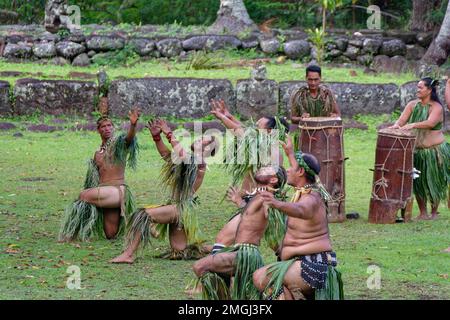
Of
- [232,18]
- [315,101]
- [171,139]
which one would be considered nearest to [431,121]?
[315,101]

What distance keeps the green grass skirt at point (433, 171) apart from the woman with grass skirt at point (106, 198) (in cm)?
298

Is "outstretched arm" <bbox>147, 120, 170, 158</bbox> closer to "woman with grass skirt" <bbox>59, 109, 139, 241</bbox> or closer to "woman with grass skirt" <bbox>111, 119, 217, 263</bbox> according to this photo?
"woman with grass skirt" <bbox>111, 119, 217, 263</bbox>

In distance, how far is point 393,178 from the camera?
1116 centimetres

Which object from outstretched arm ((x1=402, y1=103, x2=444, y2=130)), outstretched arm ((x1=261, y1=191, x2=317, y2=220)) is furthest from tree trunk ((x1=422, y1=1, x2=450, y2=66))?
outstretched arm ((x1=261, y1=191, x2=317, y2=220))

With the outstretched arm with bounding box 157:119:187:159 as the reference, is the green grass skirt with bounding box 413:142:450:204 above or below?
below

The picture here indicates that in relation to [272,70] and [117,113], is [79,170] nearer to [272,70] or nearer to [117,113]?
[117,113]

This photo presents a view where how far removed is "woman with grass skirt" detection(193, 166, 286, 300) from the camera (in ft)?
24.1

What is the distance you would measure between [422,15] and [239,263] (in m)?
15.6

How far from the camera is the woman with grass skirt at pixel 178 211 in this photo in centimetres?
910

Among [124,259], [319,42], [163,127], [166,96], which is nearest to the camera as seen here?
[163,127]

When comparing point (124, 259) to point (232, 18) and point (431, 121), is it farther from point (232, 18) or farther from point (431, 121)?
point (232, 18)

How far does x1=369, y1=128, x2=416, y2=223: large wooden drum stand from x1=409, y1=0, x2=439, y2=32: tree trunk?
1109 centimetres

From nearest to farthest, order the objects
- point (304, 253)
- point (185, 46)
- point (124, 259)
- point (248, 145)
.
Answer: point (304, 253)
point (248, 145)
point (124, 259)
point (185, 46)

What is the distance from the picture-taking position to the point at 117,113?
1684cm
